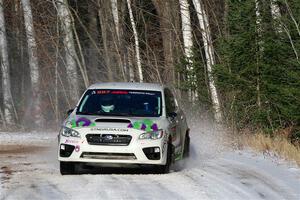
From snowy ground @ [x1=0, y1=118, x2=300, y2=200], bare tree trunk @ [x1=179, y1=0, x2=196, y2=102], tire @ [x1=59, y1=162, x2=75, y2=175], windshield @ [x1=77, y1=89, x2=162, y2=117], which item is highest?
bare tree trunk @ [x1=179, y1=0, x2=196, y2=102]

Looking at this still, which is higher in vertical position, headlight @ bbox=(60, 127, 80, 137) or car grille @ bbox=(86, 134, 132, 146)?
headlight @ bbox=(60, 127, 80, 137)

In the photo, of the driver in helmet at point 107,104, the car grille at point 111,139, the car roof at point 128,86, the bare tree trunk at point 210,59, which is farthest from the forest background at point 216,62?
the car grille at point 111,139

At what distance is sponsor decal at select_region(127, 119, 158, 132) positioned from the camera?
12.8 meters

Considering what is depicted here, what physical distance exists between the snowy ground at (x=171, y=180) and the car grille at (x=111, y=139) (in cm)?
51

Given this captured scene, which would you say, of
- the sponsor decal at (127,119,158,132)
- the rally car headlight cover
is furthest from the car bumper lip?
the sponsor decal at (127,119,158,132)

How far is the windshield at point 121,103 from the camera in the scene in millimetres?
13703

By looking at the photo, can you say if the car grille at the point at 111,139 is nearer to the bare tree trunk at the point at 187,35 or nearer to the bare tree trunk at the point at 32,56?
the bare tree trunk at the point at 187,35

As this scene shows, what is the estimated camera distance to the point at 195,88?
83.2 feet

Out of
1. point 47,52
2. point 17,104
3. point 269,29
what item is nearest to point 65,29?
point 47,52

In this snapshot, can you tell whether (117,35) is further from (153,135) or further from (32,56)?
(153,135)

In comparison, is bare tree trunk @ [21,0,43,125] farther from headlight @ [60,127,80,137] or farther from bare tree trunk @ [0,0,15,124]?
headlight @ [60,127,80,137]

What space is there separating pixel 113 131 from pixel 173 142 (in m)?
1.46

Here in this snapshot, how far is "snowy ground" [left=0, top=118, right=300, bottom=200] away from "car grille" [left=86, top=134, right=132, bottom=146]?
20.2 inches

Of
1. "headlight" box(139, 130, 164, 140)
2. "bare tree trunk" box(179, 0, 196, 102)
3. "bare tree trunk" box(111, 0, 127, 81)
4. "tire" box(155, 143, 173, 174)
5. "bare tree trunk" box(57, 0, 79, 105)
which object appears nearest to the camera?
"headlight" box(139, 130, 164, 140)
